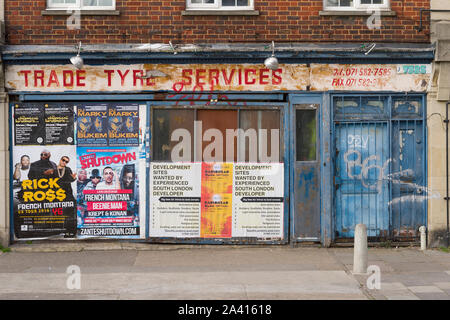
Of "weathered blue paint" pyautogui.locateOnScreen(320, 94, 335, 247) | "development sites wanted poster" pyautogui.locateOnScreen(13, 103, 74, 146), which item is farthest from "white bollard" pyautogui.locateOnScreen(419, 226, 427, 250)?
"development sites wanted poster" pyautogui.locateOnScreen(13, 103, 74, 146)

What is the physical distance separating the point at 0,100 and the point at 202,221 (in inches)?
169

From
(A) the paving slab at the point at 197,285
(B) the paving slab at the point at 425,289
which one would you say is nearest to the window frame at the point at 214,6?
(A) the paving slab at the point at 197,285

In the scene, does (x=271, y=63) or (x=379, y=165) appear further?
(x=379, y=165)

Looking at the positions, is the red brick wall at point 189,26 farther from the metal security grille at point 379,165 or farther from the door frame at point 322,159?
the metal security grille at point 379,165

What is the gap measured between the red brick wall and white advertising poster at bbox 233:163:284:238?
240cm

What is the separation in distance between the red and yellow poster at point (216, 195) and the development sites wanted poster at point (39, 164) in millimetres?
2461

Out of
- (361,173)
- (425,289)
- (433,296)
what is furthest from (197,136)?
(433,296)

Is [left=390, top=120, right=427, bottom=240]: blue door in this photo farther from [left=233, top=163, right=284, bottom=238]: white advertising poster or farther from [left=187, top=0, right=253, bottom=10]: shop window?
[left=187, top=0, right=253, bottom=10]: shop window

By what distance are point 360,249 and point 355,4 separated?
480 centimetres

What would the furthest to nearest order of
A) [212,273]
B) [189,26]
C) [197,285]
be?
[189,26] → [212,273] → [197,285]

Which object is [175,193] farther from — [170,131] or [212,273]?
[212,273]

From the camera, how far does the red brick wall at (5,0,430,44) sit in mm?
10812

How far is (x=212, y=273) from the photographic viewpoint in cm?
908

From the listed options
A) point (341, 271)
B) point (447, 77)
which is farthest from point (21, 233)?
point (447, 77)
